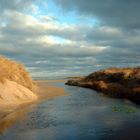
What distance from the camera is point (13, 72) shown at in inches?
1839

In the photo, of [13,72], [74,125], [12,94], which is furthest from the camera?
[13,72]

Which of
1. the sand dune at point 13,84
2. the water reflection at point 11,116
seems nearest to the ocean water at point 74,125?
the water reflection at point 11,116

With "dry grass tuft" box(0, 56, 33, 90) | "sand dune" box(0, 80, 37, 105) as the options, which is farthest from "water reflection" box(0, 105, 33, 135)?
"dry grass tuft" box(0, 56, 33, 90)

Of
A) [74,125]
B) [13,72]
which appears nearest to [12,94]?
[13,72]

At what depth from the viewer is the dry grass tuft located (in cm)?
4403

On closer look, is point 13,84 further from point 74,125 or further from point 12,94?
point 74,125

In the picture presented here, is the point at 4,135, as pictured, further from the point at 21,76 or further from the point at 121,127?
the point at 21,76

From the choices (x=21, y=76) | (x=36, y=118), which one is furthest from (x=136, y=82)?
(x=36, y=118)

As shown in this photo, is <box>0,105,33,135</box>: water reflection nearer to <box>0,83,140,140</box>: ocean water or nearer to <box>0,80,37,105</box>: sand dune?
<box>0,83,140,140</box>: ocean water

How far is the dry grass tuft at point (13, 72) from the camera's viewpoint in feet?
144

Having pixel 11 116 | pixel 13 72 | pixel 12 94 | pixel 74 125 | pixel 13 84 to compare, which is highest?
pixel 13 72

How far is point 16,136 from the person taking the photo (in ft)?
72.0

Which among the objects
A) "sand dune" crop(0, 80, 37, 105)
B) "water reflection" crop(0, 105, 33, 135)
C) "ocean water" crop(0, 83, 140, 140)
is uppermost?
"sand dune" crop(0, 80, 37, 105)

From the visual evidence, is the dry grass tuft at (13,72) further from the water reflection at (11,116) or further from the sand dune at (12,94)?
the water reflection at (11,116)
